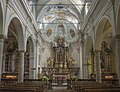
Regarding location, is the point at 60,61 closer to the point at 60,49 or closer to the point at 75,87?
the point at 60,49

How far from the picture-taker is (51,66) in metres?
30.9

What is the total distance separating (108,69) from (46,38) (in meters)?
13.2

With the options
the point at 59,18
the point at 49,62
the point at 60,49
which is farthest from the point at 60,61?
the point at 59,18

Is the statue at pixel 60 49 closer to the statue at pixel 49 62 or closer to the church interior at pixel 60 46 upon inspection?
the church interior at pixel 60 46

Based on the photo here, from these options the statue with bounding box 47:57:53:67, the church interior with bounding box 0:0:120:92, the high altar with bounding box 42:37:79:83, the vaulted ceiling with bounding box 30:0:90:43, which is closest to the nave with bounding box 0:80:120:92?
the church interior with bounding box 0:0:120:92

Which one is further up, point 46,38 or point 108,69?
point 46,38

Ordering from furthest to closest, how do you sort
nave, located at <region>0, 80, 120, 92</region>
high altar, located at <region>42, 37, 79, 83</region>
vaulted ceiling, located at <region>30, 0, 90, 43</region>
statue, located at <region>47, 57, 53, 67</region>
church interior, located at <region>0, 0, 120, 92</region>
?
statue, located at <region>47, 57, 53, 67</region> < high altar, located at <region>42, 37, 79, 83</region> < vaulted ceiling, located at <region>30, 0, 90, 43</region> < church interior, located at <region>0, 0, 120, 92</region> < nave, located at <region>0, 80, 120, 92</region>

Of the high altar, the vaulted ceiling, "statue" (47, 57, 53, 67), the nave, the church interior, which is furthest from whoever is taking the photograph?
"statue" (47, 57, 53, 67)

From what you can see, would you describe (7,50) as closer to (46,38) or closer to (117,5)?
(46,38)

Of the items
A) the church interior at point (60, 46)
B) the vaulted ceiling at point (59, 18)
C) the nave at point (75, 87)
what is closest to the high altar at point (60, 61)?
the church interior at point (60, 46)

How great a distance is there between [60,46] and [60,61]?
2.63 m

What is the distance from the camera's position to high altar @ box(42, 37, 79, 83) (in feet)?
98.3

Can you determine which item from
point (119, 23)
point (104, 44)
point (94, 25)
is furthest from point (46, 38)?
point (119, 23)

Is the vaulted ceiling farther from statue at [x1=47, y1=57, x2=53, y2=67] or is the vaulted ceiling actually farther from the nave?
the nave
